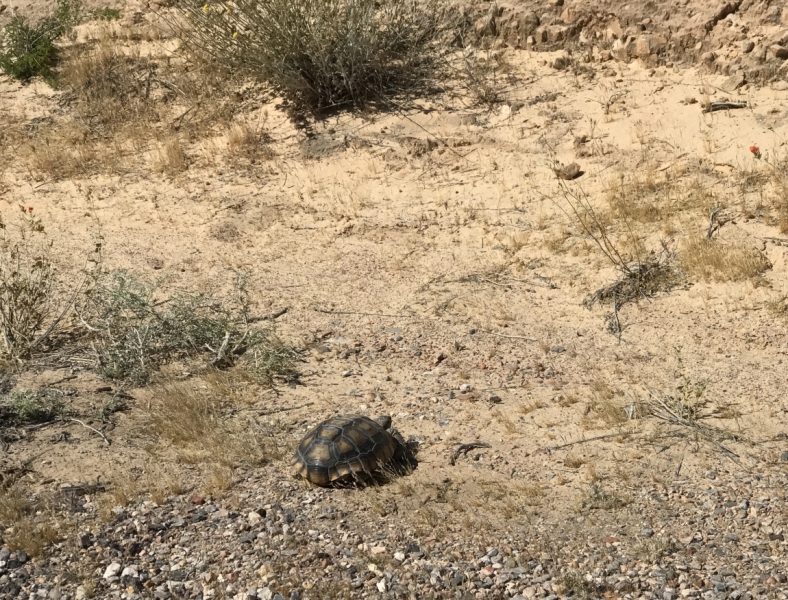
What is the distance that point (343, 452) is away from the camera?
4812mm

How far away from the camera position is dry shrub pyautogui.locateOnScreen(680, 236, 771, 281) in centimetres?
661

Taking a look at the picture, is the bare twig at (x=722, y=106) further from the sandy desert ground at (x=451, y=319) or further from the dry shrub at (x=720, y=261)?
the dry shrub at (x=720, y=261)

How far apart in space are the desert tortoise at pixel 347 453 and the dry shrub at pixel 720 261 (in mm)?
2995

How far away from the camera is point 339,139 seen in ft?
30.7

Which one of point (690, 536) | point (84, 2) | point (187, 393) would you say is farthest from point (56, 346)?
point (84, 2)

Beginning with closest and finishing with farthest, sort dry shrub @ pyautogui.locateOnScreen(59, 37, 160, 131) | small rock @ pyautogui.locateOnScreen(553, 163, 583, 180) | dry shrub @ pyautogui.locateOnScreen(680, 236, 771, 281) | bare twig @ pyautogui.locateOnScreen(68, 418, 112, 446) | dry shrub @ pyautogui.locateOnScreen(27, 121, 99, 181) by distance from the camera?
bare twig @ pyautogui.locateOnScreen(68, 418, 112, 446)
dry shrub @ pyautogui.locateOnScreen(680, 236, 771, 281)
small rock @ pyautogui.locateOnScreen(553, 163, 583, 180)
dry shrub @ pyautogui.locateOnScreen(27, 121, 99, 181)
dry shrub @ pyautogui.locateOnScreen(59, 37, 160, 131)

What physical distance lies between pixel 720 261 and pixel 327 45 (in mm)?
4735

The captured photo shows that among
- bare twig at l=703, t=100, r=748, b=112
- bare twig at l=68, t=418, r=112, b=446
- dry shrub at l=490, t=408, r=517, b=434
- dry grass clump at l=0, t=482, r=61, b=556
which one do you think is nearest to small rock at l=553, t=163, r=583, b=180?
bare twig at l=703, t=100, r=748, b=112

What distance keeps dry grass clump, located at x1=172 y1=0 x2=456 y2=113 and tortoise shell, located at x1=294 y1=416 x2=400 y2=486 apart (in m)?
5.44

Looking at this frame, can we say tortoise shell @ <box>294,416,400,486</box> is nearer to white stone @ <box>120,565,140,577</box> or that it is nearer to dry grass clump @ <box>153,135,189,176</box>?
white stone @ <box>120,565,140,577</box>

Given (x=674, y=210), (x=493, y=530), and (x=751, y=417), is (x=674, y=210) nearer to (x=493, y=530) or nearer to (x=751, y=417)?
(x=751, y=417)

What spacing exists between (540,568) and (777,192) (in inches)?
176

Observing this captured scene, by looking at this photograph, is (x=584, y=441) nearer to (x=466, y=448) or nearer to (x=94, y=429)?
(x=466, y=448)

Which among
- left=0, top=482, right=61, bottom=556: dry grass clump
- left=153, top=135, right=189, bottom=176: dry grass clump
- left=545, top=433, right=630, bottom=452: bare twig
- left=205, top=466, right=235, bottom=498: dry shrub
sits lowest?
left=545, top=433, right=630, bottom=452: bare twig
